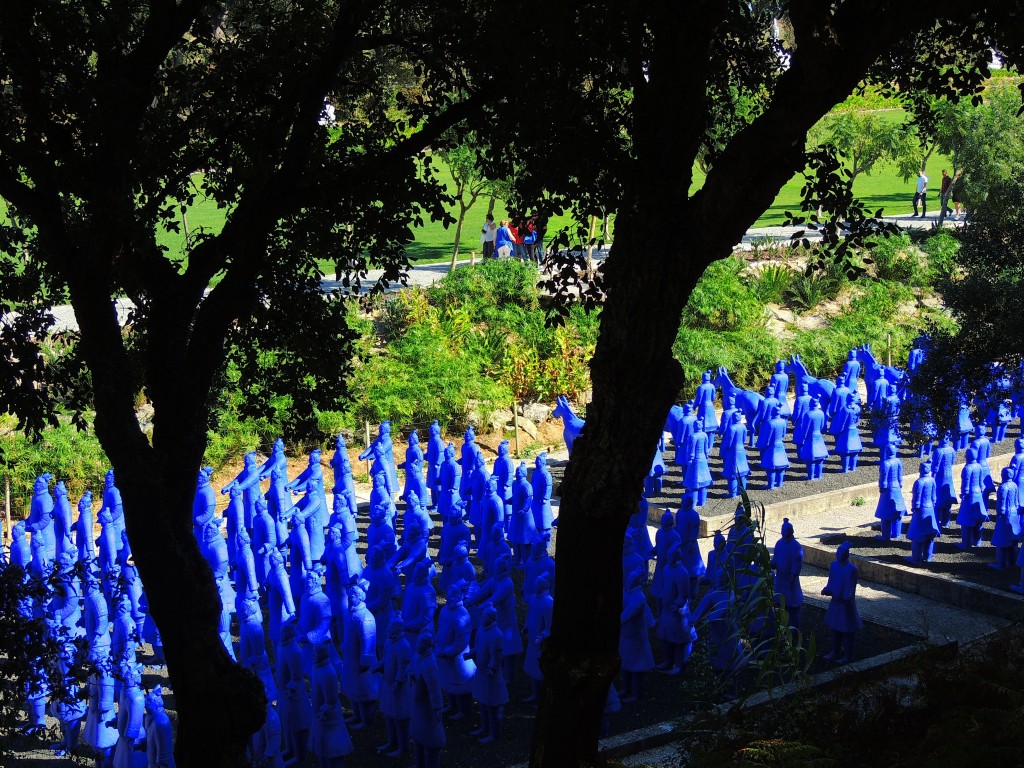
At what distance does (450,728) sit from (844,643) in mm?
3383

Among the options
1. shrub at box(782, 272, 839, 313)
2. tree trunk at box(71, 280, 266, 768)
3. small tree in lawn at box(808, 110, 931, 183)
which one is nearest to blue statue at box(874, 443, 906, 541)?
tree trunk at box(71, 280, 266, 768)

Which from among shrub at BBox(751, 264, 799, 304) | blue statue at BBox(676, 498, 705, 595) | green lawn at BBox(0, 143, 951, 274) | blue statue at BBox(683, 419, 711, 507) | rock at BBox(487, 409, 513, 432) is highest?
green lawn at BBox(0, 143, 951, 274)

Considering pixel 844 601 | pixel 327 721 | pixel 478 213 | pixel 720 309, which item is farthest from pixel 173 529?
pixel 478 213

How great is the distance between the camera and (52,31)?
6.03 meters

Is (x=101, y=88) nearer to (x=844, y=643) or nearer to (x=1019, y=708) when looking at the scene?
(x=1019, y=708)

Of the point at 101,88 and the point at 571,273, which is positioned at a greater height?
the point at 101,88

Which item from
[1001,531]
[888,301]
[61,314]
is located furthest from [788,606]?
[61,314]

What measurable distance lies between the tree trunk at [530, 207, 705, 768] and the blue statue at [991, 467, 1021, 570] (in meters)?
7.25

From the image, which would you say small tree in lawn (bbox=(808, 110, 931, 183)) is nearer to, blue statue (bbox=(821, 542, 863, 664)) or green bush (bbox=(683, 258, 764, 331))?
green bush (bbox=(683, 258, 764, 331))

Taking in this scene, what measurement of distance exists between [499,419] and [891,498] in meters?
6.79

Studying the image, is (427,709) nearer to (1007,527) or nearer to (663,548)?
(663,548)

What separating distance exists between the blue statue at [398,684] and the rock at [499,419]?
8897 mm

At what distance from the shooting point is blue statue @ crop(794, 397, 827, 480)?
14.6m

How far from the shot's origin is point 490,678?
8.62m
